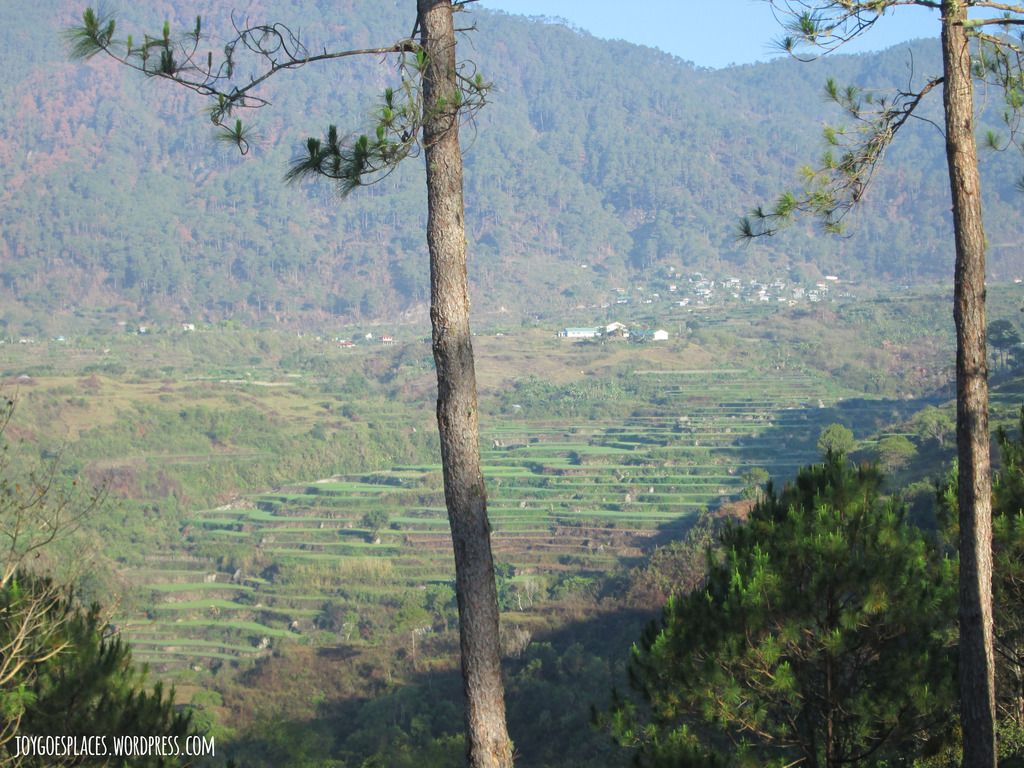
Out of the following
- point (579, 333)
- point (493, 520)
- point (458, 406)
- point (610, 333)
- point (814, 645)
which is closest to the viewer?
point (458, 406)

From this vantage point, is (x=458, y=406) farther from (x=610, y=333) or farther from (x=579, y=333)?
(x=579, y=333)

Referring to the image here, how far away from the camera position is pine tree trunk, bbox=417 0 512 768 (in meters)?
3.98

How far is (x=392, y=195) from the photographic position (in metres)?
123

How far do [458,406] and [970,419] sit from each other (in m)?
2.01

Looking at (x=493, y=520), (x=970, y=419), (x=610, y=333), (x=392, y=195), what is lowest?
(x=493, y=520)

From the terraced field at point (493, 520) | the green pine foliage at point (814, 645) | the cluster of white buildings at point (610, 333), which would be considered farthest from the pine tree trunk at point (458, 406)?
the cluster of white buildings at point (610, 333)

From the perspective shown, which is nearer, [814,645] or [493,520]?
[814,645]

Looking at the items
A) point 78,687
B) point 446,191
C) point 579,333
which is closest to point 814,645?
point 446,191

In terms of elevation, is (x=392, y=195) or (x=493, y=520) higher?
(x=392, y=195)

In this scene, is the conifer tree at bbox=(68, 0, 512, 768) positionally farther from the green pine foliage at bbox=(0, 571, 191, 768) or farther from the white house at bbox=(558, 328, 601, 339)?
the white house at bbox=(558, 328, 601, 339)

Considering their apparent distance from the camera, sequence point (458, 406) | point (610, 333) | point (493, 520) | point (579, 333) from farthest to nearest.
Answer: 1. point (579, 333)
2. point (610, 333)
3. point (493, 520)
4. point (458, 406)

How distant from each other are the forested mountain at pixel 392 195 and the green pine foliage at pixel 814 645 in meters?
74.3

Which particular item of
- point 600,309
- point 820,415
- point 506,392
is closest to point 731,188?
point 600,309

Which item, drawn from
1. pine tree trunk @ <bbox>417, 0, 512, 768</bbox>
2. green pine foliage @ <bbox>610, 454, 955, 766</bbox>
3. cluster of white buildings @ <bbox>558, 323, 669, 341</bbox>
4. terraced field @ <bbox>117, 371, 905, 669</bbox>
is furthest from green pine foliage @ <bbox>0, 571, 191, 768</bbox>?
cluster of white buildings @ <bbox>558, 323, 669, 341</bbox>
